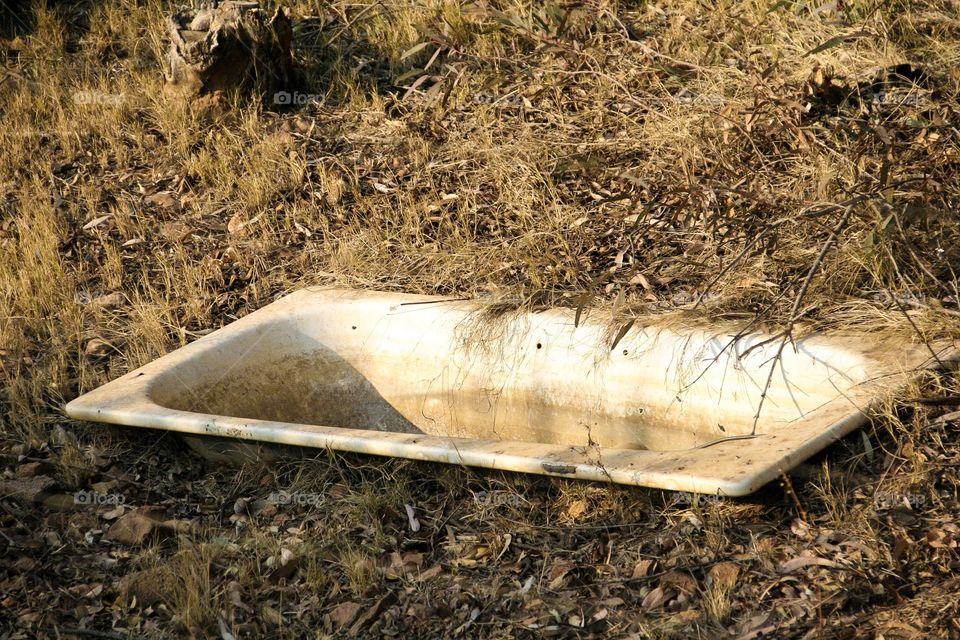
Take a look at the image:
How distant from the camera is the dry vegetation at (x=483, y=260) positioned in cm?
264

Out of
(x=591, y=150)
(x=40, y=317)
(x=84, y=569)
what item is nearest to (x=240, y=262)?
(x=40, y=317)

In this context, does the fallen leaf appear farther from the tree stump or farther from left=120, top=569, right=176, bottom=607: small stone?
the tree stump

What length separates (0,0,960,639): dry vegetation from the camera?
8.66 feet

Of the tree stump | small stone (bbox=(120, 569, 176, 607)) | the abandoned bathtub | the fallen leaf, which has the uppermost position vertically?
the tree stump

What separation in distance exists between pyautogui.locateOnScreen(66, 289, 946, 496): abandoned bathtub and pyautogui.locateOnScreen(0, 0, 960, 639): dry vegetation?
15 cm

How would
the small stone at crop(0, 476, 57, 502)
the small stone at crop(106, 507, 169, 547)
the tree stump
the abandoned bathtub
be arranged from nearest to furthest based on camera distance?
the abandoned bathtub, the small stone at crop(106, 507, 169, 547), the small stone at crop(0, 476, 57, 502), the tree stump

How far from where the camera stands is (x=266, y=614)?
268 centimetres

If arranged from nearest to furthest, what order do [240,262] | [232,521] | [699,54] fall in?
[232,521], [240,262], [699,54]

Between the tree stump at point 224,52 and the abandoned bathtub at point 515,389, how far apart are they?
185cm

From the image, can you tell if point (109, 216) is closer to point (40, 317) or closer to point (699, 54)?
point (40, 317)

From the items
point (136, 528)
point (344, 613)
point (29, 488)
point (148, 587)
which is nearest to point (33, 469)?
point (29, 488)

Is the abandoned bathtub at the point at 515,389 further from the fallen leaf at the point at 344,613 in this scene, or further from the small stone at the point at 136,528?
the fallen leaf at the point at 344,613

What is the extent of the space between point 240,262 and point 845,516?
9.31 feet

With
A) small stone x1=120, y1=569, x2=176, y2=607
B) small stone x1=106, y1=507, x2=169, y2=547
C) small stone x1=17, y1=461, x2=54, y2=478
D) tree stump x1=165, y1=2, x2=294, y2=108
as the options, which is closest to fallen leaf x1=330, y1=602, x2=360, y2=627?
small stone x1=120, y1=569, x2=176, y2=607
